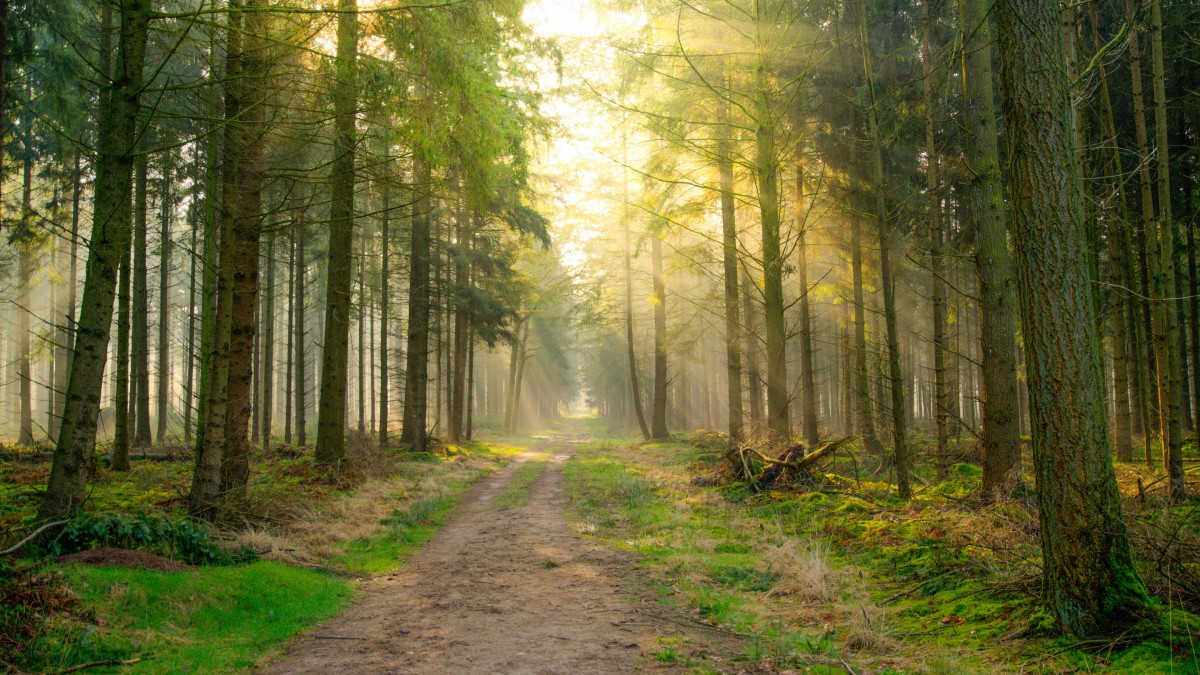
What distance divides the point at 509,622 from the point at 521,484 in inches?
413

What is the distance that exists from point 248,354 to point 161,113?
401 centimetres

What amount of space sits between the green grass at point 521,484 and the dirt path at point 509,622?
3.90 meters

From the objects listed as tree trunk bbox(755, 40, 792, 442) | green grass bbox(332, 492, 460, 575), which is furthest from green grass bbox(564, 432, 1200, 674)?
green grass bbox(332, 492, 460, 575)

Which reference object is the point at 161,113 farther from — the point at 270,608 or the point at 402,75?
the point at 270,608

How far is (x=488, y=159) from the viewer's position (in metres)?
9.22

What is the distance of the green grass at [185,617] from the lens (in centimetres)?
418

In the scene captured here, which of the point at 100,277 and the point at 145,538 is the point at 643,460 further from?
the point at 100,277

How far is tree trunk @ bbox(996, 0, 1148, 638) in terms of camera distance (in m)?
4.12

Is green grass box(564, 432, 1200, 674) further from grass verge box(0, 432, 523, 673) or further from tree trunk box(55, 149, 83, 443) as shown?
tree trunk box(55, 149, 83, 443)

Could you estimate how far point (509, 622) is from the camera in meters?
5.48

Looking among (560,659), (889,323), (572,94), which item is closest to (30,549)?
(560,659)

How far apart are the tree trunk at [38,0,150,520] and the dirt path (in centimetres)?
329

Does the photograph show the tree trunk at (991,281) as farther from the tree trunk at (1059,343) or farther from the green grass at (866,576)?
the tree trunk at (1059,343)

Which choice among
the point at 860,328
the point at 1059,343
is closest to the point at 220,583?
the point at 1059,343
